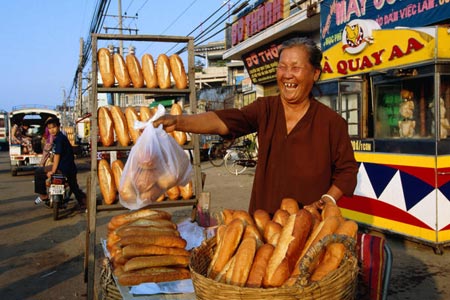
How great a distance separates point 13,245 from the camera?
6406mm

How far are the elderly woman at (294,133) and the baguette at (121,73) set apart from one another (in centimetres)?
157

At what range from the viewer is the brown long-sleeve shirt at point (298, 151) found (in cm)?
223

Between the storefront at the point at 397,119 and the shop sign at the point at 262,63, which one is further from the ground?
the shop sign at the point at 262,63

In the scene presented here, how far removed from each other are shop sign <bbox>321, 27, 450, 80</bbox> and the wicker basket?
4361mm

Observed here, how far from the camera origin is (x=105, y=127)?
3.64 meters

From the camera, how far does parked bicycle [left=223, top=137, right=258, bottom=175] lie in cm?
1423

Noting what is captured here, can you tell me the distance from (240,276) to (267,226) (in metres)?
0.33

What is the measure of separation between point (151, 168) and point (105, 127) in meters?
0.93

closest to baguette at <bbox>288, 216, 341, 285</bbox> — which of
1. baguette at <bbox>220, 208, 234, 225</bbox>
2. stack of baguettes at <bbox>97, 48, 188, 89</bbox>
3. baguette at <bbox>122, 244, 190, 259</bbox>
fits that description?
baguette at <bbox>220, 208, 234, 225</bbox>

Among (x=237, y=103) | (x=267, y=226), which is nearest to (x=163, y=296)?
(x=267, y=226)

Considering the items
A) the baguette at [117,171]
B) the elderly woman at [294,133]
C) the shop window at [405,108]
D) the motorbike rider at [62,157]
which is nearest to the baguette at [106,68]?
the baguette at [117,171]

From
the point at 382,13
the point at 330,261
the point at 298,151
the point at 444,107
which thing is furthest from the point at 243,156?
the point at 330,261

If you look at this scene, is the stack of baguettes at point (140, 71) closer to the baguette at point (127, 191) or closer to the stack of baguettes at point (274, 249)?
the baguette at point (127, 191)

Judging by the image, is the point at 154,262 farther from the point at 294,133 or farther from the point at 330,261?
the point at 330,261
